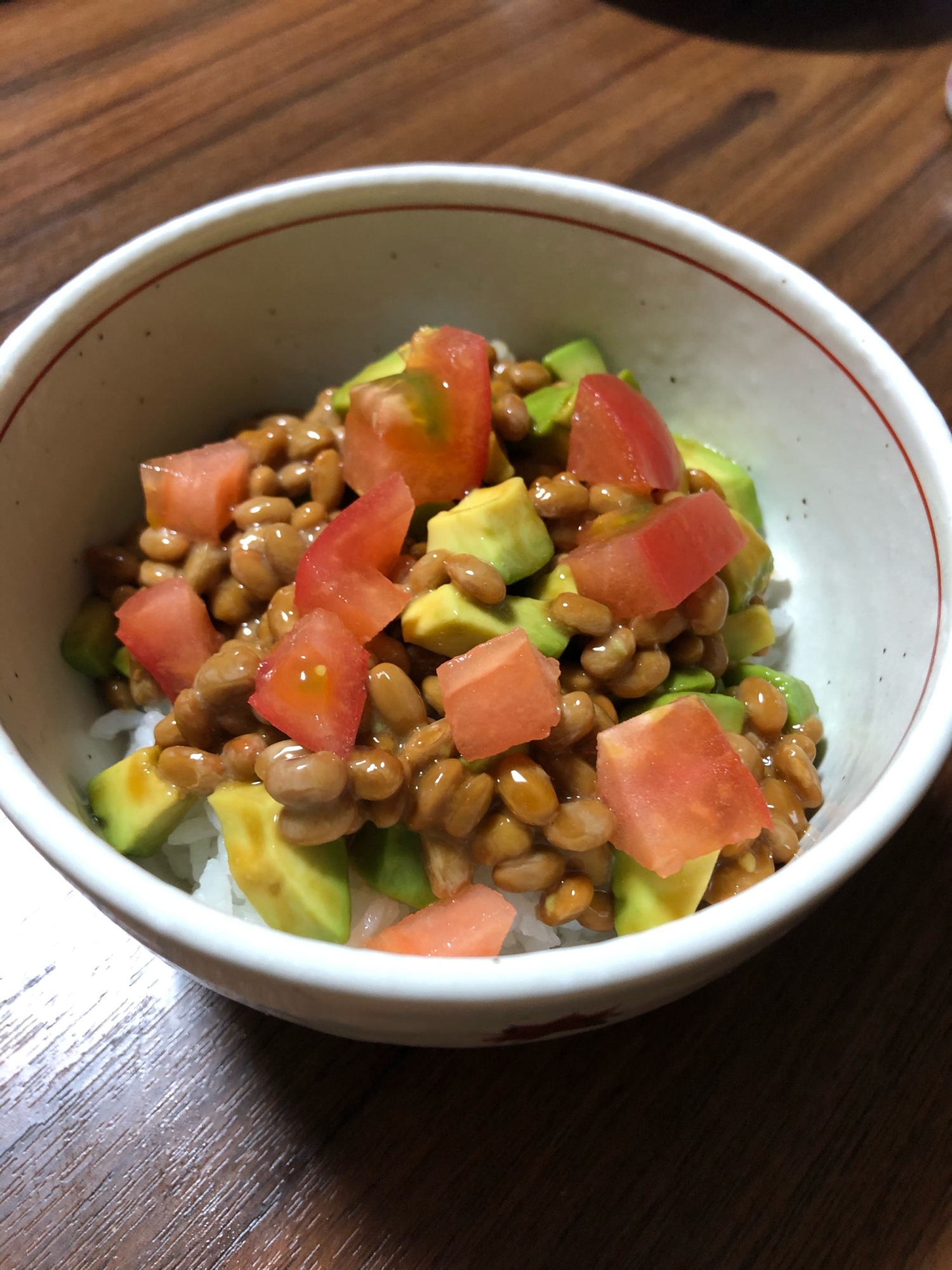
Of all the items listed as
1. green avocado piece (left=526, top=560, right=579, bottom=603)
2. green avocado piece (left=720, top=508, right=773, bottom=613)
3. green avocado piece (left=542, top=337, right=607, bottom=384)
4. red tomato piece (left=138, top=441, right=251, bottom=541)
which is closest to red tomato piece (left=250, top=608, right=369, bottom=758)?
green avocado piece (left=526, top=560, right=579, bottom=603)

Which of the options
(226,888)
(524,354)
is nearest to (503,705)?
(226,888)

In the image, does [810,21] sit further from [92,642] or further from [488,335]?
[92,642]

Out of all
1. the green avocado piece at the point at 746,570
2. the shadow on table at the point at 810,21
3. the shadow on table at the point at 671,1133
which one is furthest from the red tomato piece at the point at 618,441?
the shadow on table at the point at 810,21

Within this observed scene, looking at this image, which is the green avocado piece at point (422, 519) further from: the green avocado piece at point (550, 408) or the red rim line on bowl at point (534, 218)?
the red rim line on bowl at point (534, 218)

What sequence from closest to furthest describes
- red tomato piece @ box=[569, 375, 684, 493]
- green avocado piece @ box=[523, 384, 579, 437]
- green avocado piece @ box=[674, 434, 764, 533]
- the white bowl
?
the white bowl → red tomato piece @ box=[569, 375, 684, 493] → green avocado piece @ box=[523, 384, 579, 437] → green avocado piece @ box=[674, 434, 764, 533]

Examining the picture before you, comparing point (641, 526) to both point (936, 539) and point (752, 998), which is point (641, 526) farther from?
point (752, 998)

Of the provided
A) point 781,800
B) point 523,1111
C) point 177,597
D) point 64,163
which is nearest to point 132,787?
point 177,597

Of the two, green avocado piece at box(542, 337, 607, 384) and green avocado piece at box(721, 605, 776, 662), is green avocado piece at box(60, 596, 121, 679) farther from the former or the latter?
green avocado piece at box(721, 605, 776, 662)
